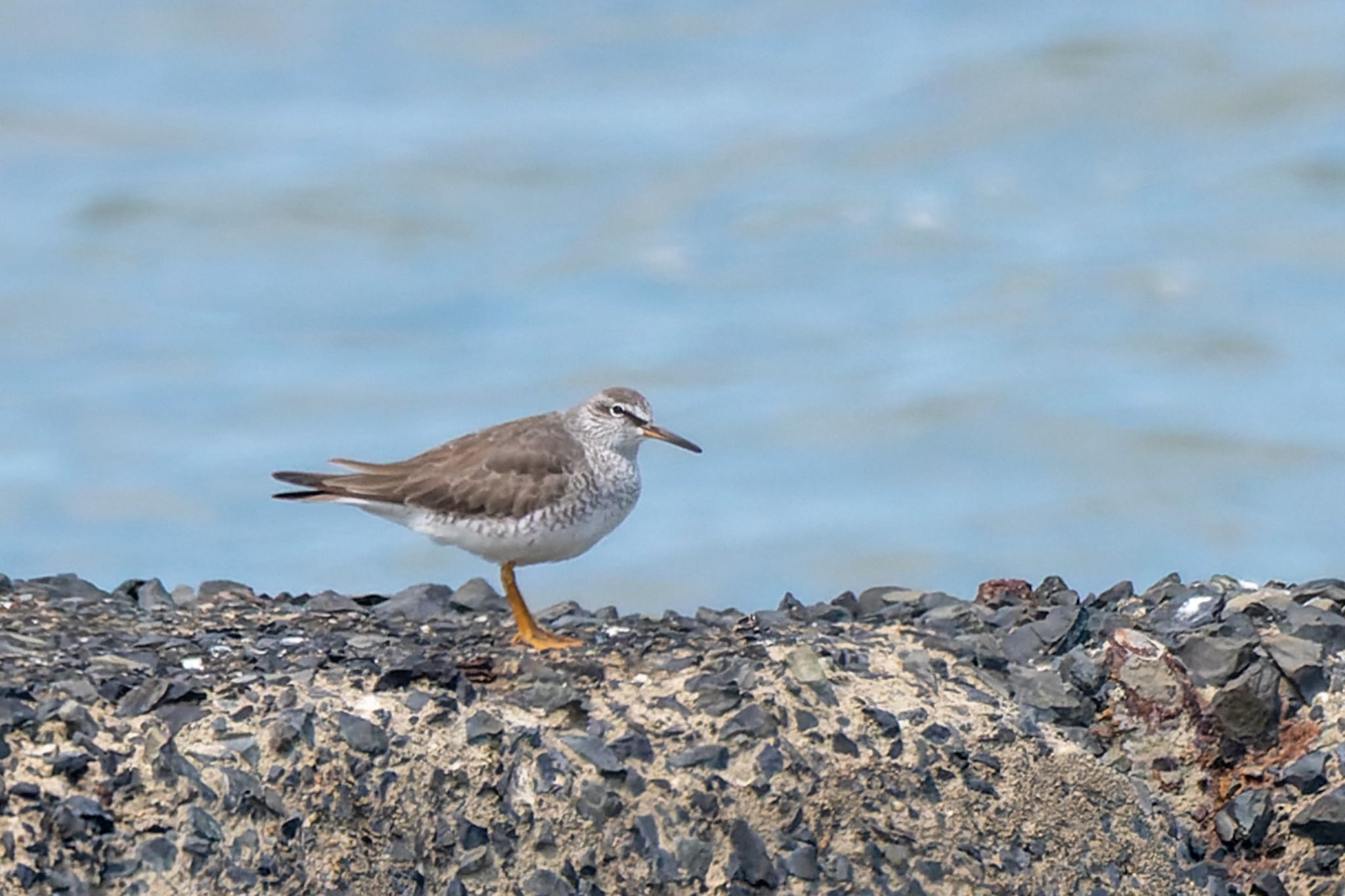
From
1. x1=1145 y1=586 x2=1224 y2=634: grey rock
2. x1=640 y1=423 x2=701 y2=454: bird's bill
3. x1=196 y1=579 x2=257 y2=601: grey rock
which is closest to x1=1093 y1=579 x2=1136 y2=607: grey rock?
x1=1145 y1=586 x2=1224 y2=634: grey rock

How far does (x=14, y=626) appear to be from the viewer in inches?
282

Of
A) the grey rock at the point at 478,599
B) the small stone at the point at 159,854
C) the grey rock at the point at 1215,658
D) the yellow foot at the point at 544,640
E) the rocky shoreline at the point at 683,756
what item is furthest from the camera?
the grey rock at the point at 478,599

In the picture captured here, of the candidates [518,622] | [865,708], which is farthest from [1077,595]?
[518,622]

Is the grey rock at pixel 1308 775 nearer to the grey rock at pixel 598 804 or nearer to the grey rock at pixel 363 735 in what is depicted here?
the grey rock at pixel 598 804

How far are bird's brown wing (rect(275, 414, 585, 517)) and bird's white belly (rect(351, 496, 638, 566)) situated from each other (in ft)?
0.14

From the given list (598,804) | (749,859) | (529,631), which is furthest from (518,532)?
(749,859)

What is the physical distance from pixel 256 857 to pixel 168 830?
0.95ft

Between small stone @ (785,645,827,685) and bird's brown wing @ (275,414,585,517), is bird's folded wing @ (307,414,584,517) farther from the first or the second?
small stone @ (785,645,827,685)

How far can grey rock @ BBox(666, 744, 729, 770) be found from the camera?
6.35 m

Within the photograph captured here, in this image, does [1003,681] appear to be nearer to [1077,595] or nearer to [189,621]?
[1077,595]

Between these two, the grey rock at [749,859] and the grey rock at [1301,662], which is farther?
the grey rock at [1301,662]

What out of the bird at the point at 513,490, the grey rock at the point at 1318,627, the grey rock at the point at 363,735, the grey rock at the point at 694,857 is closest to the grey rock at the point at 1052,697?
the grey rock at the point at 1318,627

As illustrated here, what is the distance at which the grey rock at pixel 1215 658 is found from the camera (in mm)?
7035

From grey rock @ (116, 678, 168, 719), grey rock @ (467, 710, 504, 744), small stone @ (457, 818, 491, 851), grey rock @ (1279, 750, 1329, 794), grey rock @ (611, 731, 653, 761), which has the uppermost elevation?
grey rock @ (116, 678, 168, 719)
